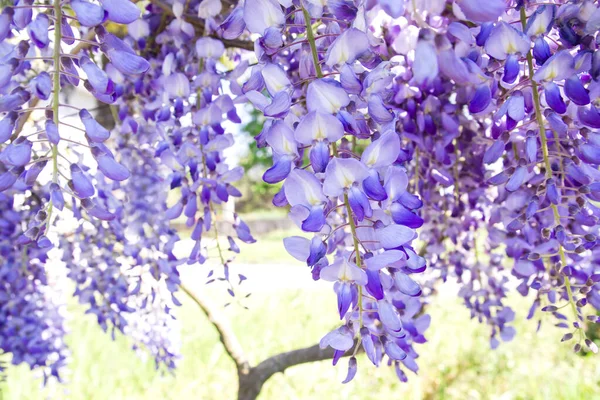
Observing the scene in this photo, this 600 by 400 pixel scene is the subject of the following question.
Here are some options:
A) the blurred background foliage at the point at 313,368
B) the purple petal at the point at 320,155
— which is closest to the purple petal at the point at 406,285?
the purple petal at the point at 320,155

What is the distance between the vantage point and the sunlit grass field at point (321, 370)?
319 cm

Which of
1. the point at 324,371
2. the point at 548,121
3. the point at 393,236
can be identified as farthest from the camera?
the point at 324,371

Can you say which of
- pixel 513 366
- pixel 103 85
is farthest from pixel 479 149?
pixel 513 366

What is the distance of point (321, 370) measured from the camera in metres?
3.49

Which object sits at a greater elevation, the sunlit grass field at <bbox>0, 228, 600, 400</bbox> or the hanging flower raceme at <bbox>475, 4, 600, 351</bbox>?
the hanging flower raceme at <bbox>475, 4, 600, 351</bbox>

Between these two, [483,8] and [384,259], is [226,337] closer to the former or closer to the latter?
[384,259]

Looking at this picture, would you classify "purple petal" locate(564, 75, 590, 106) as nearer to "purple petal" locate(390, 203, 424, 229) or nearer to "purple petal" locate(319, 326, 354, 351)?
"purple petal" locate(390, 203, 424, 229)

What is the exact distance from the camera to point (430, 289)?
5.60 ft

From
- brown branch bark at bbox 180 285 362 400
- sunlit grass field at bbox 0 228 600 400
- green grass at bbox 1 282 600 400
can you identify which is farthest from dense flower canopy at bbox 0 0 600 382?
green grass at bbox 1 282 600 400

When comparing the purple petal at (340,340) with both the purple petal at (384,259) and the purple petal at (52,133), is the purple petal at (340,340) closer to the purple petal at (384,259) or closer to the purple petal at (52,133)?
the purple petal at (384,259)

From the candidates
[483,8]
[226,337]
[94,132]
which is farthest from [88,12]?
[226,337]

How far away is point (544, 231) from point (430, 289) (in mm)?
1078

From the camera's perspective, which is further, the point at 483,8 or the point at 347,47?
the point at 347,47

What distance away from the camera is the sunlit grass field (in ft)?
10.5
